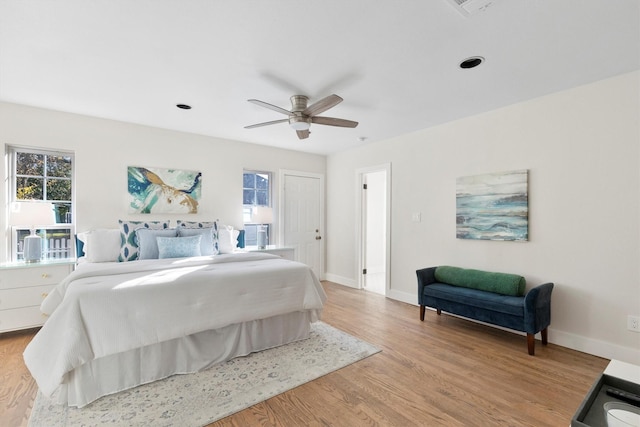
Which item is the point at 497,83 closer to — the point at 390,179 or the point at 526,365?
the point at 390,179

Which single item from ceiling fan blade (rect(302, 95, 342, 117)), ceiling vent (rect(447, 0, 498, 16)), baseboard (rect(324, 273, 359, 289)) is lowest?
baseboard (rect(324, 273, 359, 289))

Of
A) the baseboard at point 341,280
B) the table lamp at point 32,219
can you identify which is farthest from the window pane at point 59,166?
the baseboard at point 341,280

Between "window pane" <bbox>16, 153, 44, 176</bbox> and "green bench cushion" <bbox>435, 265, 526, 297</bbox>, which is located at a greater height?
"window pane" <bbox>16, 153, 44, 176</bbox>

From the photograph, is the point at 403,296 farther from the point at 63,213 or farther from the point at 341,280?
the point at 63,213

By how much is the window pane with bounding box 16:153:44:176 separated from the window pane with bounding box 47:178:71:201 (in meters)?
0.15

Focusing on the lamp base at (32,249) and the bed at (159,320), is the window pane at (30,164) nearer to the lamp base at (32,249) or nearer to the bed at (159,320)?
the lamp base at (32,249)

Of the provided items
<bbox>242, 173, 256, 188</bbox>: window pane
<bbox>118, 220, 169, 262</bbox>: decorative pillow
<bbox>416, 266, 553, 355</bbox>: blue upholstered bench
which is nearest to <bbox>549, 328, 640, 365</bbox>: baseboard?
<bbox>416, 266, 553, 355</bbox>: blue upholstered bench

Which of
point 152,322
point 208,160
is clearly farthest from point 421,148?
point 152,322

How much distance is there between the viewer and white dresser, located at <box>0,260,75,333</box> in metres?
3.02

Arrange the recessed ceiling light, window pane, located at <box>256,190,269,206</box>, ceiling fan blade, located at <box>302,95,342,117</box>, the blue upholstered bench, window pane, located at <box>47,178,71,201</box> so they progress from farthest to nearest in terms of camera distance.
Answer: window pane, located at <box>256,190,269,206</box>
window pane, located at <box>47,178,71,201</box>
the blue upholstered bench
ceiling fan blade, located at <box>302,95,342,117</box>
the recessed ceiling light

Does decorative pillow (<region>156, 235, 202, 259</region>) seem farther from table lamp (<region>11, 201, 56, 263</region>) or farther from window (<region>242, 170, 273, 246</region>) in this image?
window (<region>242, 170, 273, 246</region>)

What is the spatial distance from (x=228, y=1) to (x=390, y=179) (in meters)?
3.42

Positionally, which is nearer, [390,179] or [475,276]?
[475,276]

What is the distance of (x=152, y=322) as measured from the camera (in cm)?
222
